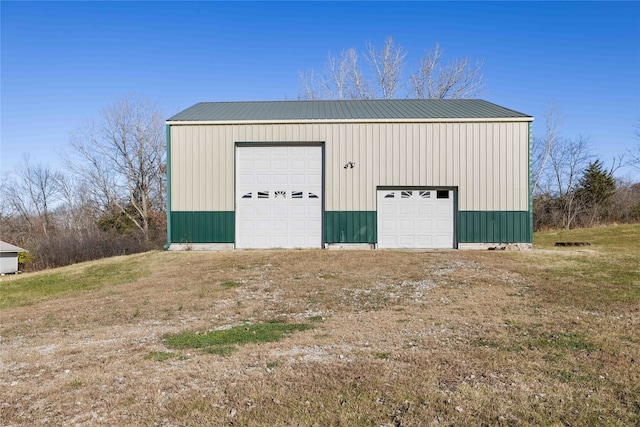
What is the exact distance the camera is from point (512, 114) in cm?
1545

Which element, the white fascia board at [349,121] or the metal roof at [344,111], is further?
the metal roof at [344,111]

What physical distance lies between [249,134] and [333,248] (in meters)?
5.28

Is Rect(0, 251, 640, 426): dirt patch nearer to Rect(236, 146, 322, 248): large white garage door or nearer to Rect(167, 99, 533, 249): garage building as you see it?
Rect(167, 99, 533, 249): garage building

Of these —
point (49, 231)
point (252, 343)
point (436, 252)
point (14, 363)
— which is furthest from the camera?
point (49, 231)

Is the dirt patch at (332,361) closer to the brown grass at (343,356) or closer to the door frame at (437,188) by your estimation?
the brown grass at (343,356)

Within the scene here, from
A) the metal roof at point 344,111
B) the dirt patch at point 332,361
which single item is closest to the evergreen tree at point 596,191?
the metal roof at point 344,111

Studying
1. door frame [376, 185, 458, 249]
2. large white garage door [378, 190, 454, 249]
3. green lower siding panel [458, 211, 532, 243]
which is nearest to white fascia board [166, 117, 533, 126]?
door frame [376, 185, 458, 249]

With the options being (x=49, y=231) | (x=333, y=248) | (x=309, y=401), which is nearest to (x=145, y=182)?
(x=49, y=231)

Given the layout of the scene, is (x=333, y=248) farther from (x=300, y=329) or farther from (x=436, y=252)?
(x=300, y=329)

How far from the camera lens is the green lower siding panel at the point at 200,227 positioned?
606 inches

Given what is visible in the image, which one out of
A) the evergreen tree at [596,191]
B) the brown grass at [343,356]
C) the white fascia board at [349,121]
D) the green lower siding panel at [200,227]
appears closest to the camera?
the brown grass at [343,356]

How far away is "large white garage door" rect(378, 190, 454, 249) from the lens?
1535 cm

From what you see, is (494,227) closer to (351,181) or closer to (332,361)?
(351,181)

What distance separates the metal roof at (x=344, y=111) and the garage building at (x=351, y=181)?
0.17 meters
